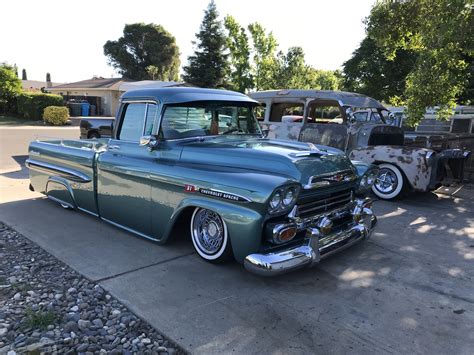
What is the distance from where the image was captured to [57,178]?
229 inches

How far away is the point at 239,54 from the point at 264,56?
5.26 feet

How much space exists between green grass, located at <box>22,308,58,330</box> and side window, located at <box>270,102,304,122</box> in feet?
22.0

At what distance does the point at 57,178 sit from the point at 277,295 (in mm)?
3923

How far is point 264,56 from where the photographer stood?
25344 millimetres

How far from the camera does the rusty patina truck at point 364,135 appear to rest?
22.8ft

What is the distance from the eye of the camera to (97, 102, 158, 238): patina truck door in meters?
4.41

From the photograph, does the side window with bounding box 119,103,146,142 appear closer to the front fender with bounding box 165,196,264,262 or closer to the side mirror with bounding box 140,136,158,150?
the side mirror with bounding box 140,136,158,150

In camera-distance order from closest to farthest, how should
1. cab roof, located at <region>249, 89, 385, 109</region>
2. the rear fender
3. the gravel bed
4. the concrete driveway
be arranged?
the gravel bed < the concrete driveway < the rear fender < cab roof, located at <region>249, 89, 385, 109</region>

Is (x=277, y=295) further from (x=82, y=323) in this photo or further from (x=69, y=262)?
(x=69, y=262)

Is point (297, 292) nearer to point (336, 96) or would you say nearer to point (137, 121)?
point (137, 121)

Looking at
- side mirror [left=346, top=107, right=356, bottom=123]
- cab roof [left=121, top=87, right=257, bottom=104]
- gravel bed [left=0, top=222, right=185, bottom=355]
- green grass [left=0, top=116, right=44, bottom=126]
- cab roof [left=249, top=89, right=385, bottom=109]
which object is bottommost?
green grass [left=0, top=116, right=44, bottom=126]

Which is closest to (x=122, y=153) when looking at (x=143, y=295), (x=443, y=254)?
(x=143, y=295)

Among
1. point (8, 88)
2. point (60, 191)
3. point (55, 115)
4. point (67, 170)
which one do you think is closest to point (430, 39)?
point (67, 170)

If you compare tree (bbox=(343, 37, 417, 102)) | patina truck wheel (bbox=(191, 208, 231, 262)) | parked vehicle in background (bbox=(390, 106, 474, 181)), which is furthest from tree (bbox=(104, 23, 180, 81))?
patina truck wheel (bbox=(191, 208, 231, 262))
